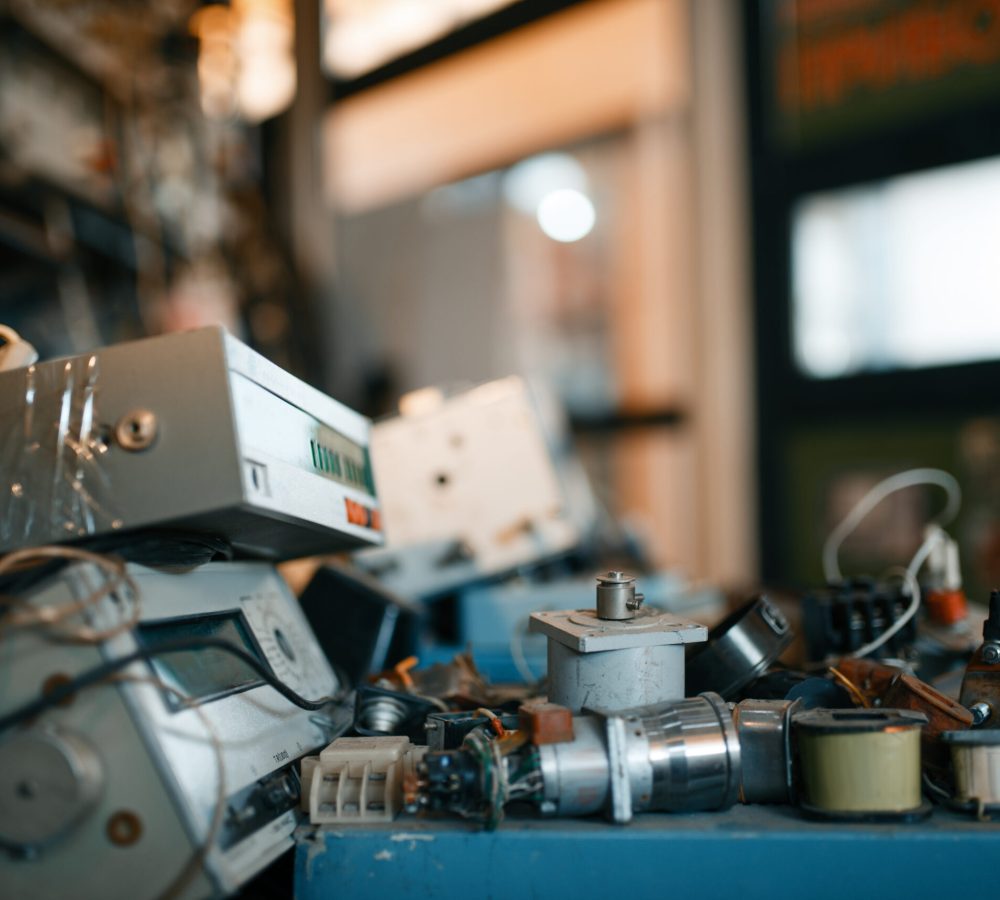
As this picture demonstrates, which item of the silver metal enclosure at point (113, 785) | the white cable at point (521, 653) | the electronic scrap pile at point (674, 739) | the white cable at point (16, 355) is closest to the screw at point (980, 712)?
the electronic scrap pile at point (674, 739)

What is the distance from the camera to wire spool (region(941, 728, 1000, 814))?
0.70 meters

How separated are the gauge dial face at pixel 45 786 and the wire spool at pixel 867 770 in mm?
545

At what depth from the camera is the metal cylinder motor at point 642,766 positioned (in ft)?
2.21

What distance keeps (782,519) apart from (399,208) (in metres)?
2.44

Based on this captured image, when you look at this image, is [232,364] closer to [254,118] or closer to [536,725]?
[536,725]

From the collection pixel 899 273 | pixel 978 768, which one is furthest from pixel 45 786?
pixel 899 273

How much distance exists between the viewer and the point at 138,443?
0.65m

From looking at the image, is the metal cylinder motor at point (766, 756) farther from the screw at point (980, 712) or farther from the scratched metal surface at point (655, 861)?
the screw at point (980, 712)

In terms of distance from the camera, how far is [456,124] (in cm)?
397

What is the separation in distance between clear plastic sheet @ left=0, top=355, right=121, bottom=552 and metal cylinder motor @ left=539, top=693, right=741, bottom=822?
1.29 feet

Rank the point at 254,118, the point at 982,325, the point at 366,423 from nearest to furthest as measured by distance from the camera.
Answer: the point at 366,423 < the point at 982,325 < the point at 254,118

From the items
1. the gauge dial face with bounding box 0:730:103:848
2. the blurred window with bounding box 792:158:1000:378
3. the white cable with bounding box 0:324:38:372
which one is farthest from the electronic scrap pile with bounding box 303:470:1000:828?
the blurred window with bounding box 792:158:1000:378

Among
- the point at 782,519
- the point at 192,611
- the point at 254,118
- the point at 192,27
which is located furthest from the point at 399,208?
the point at 192,611

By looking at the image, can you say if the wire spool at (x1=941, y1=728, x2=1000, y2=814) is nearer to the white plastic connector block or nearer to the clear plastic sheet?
the white plastic connector block
